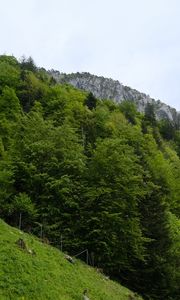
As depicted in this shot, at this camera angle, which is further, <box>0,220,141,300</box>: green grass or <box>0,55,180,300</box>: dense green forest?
<box>0,55,180,300</box>: dense green forest

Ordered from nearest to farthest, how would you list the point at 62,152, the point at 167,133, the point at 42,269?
the point at 42,269
the point at 62,152
the point at 167,133

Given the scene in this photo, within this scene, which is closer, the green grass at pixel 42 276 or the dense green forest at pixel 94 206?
the green grass at pixel 42 276

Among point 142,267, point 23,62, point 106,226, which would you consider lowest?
point 142,267

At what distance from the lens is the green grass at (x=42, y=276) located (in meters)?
25.9

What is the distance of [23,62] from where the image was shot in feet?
512

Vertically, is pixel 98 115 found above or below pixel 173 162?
above

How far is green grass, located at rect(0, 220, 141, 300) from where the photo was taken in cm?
2594

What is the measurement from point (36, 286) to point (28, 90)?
91.5 meters

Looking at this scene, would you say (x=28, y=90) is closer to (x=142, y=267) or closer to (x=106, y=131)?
(x=106, y=131)

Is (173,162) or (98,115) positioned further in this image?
(173,162)

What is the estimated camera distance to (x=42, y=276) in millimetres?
28359

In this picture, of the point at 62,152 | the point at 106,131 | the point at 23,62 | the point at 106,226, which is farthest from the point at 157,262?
the point at 23,62

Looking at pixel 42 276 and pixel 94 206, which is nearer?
pixel 42 276

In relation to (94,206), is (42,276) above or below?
below
